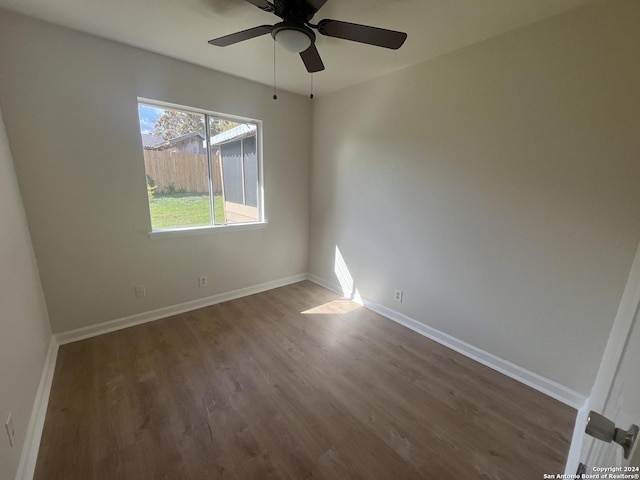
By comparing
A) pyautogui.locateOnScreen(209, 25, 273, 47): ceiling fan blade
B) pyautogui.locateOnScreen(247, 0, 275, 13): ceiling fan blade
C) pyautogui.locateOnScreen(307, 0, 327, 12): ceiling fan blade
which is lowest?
pyautogui.locateOnScreen(209, 25, 273, 47): ceiling fan blade

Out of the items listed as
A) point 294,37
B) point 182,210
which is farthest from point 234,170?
point 294,37

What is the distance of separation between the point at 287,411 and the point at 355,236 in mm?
1929

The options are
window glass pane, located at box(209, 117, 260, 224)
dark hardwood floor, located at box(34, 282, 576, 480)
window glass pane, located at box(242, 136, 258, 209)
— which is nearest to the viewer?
dark hardwood floor, located at box(34, 282, 576, 480)

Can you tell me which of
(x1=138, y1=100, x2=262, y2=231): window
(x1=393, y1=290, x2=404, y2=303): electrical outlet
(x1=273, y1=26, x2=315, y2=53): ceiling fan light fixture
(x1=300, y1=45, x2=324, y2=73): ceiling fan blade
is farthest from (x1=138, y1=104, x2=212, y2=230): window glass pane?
(x1=393, y1=290, x2=404, y2=303): electrical outlet

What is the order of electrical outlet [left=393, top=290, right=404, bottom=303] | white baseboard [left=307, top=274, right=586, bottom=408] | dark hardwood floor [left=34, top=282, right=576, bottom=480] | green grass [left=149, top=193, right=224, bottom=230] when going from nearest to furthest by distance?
dark hardwood floor [left=34, top=282, right=576, bottom=480], white baseboard [left=307, top=274, right=586, bottom=408], green grass [left=149, top=193, right=224, bottom=230], electrical outlet [left=393, top=290, right=404, bottom=303]

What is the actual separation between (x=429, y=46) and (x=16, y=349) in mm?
3245

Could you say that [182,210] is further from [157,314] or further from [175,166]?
[157,314]

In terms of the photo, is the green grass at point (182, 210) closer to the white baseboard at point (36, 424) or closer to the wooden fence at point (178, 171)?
the wooden fence at point (178, 171)

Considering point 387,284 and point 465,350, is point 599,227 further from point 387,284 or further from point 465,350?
point 387,284

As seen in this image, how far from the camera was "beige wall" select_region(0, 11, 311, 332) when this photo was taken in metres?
1.88

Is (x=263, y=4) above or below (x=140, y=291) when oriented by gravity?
above

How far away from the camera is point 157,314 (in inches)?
105

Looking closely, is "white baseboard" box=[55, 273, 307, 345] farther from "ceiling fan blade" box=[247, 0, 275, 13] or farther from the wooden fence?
"ceiling fan blade" box=[247, 0, 275, 13]

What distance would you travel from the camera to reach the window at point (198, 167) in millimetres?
2494
